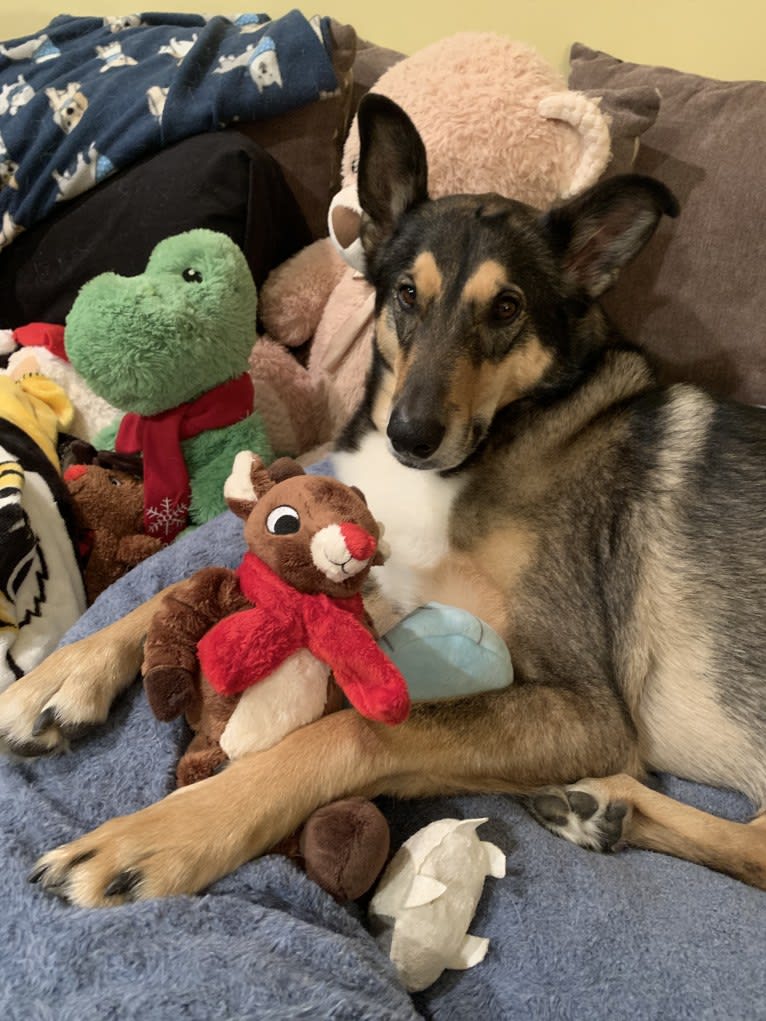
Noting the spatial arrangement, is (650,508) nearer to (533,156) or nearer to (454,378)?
(454,378)

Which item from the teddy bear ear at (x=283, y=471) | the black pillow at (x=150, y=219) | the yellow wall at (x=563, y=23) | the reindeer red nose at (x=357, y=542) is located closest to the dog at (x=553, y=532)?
the teddy bear ear at (x=283, y=471)

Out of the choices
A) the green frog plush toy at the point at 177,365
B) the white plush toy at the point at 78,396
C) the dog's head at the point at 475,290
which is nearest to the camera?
the dog's head at the point at 475,290

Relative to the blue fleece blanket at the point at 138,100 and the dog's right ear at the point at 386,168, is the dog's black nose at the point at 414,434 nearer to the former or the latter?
the dog's right ear at the point at 386,168

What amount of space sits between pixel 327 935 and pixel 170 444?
1.49 meters

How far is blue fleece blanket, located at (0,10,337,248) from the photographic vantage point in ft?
8.66

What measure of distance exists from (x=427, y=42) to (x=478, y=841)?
345 cm

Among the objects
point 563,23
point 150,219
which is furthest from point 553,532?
point 563,23

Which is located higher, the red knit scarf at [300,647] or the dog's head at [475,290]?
the dog's head at [475,290]

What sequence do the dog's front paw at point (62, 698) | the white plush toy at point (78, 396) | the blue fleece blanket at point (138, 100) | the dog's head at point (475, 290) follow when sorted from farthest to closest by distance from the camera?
the blue fleece blanket at point (138, 100), the white plush toy at point (78, 396), the dog's head at point (475, 290), the dog's front paw at point (62, 698)

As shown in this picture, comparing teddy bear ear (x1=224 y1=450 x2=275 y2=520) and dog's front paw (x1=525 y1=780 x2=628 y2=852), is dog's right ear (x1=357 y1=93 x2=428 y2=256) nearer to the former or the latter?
teddy bear ear (x1=224 y1=450 x2=275 y2=520)

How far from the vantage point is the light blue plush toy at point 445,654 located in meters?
1.54

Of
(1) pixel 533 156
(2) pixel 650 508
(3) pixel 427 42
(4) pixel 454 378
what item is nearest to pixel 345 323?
(1) pixel 533 156

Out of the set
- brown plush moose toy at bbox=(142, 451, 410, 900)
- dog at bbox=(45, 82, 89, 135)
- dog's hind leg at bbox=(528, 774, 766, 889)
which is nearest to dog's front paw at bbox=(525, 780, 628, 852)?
dog's hind leg at bbox=(528, 774, 766, 889)

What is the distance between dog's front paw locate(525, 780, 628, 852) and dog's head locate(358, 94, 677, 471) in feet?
2.60
